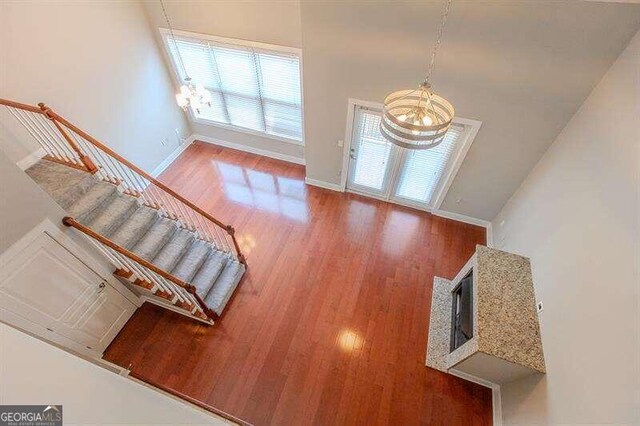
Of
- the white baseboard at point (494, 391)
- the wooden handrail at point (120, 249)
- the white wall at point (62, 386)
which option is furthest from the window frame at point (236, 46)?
the white baseboard at point (494, 391)

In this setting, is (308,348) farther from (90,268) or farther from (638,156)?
(638,156)

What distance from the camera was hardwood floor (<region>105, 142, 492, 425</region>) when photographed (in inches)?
127

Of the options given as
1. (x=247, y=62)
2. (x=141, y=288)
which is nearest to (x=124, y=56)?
(x=247, y=62)

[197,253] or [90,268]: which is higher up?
[197,253]

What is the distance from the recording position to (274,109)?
5.52 meters

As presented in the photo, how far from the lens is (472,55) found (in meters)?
3.26

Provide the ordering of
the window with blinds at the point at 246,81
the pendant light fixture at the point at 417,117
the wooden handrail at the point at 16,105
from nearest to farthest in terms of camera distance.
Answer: the pendant light fixture at the point at 417,117, the wooden handrail at the point at 16,105, the window with blinds at the point at 246,81

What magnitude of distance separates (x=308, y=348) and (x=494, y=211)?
366 centimetres

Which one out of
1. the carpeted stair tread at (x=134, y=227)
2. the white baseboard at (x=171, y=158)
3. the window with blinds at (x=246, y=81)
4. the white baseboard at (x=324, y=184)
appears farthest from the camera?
the white baseboard at (x=171, y=158)

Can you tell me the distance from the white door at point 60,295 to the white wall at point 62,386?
1.91m

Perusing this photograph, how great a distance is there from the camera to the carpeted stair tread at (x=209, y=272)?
12.3 feet

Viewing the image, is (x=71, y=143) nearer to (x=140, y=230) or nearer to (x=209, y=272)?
(x=140, y=230)

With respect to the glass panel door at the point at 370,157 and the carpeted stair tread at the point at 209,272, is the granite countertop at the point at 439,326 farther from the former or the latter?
the carpeted stair tread at the point at 209,272

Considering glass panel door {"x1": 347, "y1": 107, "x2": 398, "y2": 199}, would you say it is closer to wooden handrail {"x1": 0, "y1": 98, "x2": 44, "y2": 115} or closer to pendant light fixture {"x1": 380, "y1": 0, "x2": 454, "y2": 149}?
pendant light fixture {"x1": 380, "y1": 0, "x2": 454, "y2": 149}
